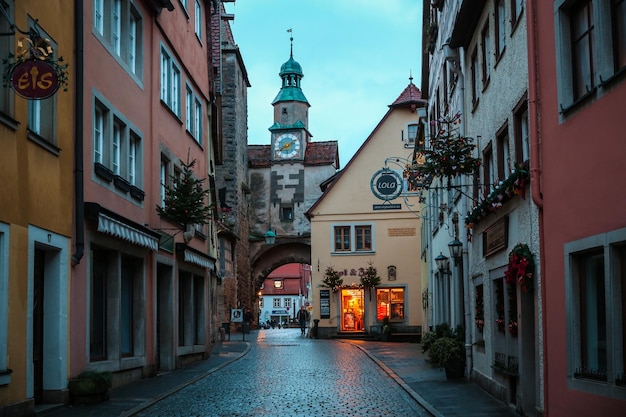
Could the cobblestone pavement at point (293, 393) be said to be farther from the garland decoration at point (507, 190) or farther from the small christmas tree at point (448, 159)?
the small christmas tree at point (448, 159)

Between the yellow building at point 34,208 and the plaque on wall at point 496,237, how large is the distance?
22.0 feet

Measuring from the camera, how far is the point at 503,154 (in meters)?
15.3

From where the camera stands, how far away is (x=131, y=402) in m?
14.9

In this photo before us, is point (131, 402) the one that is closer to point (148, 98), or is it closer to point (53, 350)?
point (53, 350)

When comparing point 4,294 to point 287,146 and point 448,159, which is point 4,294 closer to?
point 448,159

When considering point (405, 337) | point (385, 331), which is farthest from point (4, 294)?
point (405, 337)

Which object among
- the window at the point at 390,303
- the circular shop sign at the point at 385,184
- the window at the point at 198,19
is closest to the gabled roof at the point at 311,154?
the circular shop sign at the point at 385,184

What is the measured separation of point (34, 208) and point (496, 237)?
7069 mm

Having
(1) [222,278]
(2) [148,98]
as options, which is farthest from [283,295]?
(2) [148,98]

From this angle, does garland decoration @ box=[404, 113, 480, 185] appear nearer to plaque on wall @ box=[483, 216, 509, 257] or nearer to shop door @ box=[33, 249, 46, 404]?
plaque on wall @ box=[483, 216, 509, 257]

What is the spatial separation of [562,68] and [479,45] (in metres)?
6.91

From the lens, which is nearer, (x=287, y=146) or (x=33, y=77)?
(x=33, y=77)

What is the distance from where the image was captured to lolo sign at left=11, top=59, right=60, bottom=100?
11.0 meters

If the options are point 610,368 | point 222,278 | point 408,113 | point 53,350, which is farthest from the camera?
point 222,278
